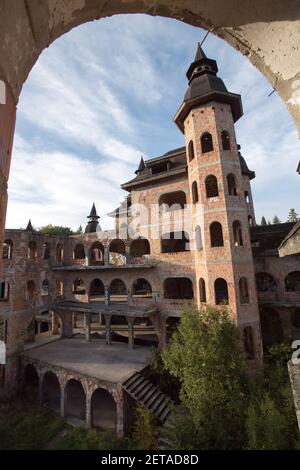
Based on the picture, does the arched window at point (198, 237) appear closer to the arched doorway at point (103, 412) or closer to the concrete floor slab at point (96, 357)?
the concrete floor slab at point (96, 357)

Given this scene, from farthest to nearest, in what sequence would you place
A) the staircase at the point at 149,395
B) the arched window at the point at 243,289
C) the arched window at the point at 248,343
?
the arched window at the point at 243,289 < the arched window at the point at 248,343 < the staircase at the point at 149,395

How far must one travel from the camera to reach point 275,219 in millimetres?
81812

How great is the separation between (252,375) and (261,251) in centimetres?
906

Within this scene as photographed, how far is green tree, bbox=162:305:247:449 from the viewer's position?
10539mm

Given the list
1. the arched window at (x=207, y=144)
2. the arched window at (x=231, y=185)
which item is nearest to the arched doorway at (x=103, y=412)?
the arched window at (x=231, y=185)

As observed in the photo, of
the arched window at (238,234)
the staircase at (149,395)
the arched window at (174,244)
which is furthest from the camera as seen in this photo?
the arched window at (174,244)

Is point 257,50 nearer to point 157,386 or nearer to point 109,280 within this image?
point 157,386

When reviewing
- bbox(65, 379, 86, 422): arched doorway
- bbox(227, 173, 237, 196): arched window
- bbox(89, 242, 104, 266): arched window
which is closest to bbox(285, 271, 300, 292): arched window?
bbox(227, 173, 237, 196): arched window

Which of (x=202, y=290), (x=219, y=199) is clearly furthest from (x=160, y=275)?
(x=219, y=199)

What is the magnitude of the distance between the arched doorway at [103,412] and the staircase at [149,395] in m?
2.45

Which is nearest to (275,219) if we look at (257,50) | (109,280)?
(109,280)

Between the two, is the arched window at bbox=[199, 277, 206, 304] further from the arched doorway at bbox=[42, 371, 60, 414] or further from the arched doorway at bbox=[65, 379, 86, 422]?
the arched doorway at bbox=[42, 371, 60, 414]

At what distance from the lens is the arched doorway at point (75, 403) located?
49.3 ft

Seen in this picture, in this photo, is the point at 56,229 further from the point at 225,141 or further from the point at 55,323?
the point at 225,141
